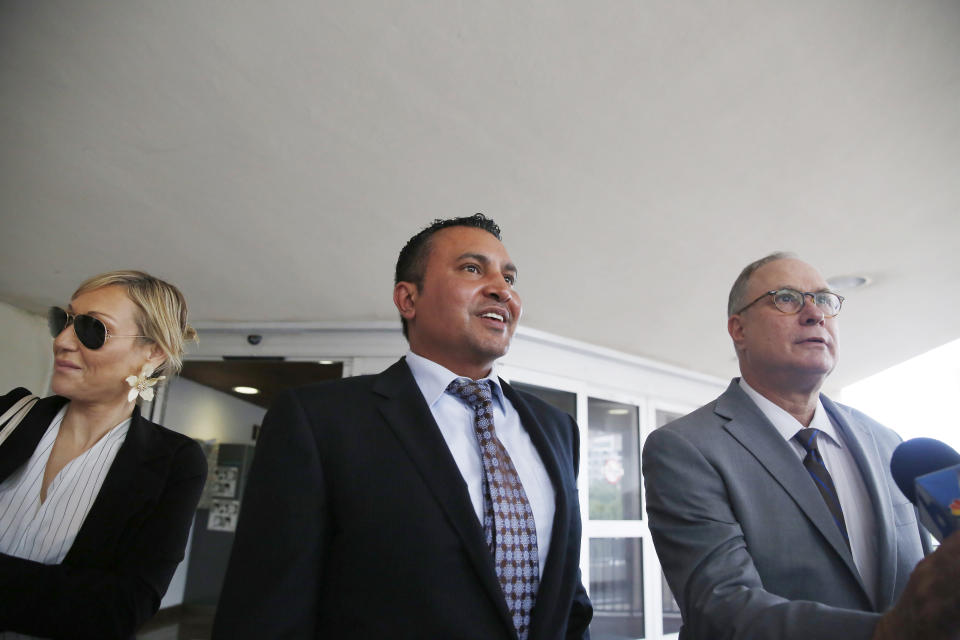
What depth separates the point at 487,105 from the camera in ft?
7.60

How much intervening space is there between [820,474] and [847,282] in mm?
3069

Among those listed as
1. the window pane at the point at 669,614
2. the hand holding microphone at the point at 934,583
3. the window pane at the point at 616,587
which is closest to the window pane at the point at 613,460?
the window pane at the point at 616,587

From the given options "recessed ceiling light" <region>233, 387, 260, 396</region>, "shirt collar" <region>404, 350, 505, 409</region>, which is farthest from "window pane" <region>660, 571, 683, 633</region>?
"shirt collar" <region>404, 350, 505, 409</region>

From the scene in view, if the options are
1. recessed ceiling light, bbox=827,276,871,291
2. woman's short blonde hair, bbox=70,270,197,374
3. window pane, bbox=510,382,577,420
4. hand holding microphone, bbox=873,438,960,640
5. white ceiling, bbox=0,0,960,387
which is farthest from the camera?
window pane, bbox=510,382,577,420

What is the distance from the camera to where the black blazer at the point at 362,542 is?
1083 mm

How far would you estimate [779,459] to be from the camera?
1474mm

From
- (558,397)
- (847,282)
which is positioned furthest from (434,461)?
(558,397)

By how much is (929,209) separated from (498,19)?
2.67m

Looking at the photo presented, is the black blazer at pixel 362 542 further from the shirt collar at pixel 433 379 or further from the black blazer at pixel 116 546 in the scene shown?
the black blazer at pixel 116 546

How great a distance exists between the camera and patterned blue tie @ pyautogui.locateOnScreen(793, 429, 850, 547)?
1.42 meters

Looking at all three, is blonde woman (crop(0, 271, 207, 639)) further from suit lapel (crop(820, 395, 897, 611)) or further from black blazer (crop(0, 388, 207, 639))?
suit lapel (crop(820, 395, 897, 611))

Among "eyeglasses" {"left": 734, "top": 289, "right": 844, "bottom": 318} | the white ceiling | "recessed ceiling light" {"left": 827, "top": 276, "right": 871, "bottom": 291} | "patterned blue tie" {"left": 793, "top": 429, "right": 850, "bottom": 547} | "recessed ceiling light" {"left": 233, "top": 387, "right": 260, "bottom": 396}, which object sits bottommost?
"patterned blue tie" {"left": 793, "top": 429, "right": 850, "bottom": 547}

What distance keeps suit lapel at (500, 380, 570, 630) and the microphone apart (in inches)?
24.2

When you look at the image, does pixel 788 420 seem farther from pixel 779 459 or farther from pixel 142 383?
pixel 142 383
